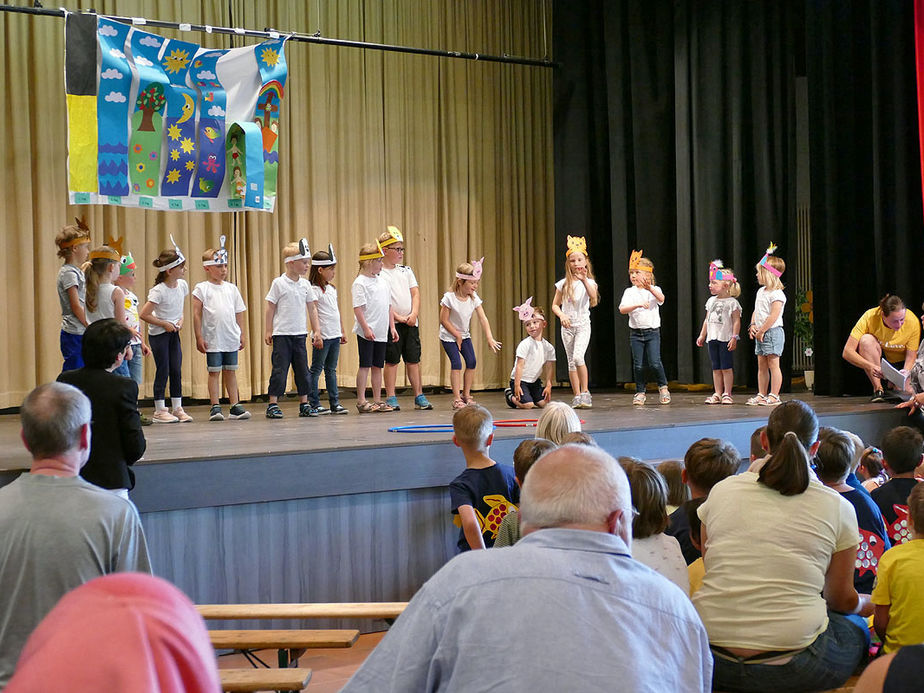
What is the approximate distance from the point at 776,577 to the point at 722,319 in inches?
230

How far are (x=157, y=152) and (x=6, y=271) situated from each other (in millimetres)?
2094

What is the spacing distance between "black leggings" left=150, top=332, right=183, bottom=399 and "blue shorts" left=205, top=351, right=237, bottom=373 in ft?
0.75

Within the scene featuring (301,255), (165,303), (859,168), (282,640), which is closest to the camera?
(282,640)

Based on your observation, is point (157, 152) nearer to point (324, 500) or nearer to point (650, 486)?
point (324, 500)

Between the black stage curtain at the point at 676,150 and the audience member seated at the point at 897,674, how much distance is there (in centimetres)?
872

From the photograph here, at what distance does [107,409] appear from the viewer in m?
3.72

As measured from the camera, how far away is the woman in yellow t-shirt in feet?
24.8

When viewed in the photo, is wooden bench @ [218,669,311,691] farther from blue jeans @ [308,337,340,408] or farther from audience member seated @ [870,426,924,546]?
blue jeans @ [308,337,340,408]

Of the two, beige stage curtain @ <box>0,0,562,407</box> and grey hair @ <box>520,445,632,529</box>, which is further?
beige stage curtain @ <box>0,0,562,407</box>

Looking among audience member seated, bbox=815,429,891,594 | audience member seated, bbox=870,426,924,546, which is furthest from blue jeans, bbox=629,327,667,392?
audience member seated, bbox=815,429,891,594

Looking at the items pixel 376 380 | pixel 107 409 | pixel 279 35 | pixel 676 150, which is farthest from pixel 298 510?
pixel 676 150

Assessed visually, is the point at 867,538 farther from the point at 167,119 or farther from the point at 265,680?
the point at 167,119

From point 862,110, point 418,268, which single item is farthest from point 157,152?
point 862,110

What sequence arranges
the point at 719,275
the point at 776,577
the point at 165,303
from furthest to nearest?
the point at 719,275 → the point at 165,303 → the point at 776,577
